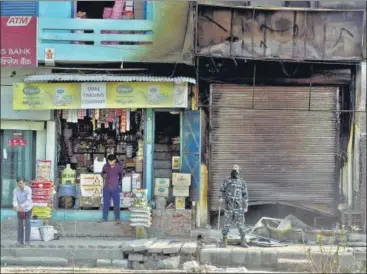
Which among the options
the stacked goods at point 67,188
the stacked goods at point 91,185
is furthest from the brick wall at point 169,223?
the stacked goods at point 67,188

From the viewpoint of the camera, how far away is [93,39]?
13500 mm

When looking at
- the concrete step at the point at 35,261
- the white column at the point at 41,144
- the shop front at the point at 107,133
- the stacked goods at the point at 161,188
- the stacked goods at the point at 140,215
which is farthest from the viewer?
the white column at the point at 41,144

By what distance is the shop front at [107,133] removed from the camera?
1347 cm

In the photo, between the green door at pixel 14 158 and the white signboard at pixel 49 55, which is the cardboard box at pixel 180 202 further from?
the white signboard at pixel 49 55

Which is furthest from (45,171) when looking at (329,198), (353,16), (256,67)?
(353,16)

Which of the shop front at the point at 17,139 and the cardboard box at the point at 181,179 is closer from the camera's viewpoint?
the cardboard box at the point at 181,179

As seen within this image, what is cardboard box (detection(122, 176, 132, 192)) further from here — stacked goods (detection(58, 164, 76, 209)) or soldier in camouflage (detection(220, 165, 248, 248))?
soldier in camouflage (detection(220, 165, 248, 248))

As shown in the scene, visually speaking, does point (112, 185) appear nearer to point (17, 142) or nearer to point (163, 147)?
point (163, 147)

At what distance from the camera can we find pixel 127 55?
13469 millimetres

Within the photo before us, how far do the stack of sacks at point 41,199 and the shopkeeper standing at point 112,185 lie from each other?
1.27 metres

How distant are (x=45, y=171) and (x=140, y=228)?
2.58m

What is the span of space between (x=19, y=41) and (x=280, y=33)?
229 inches

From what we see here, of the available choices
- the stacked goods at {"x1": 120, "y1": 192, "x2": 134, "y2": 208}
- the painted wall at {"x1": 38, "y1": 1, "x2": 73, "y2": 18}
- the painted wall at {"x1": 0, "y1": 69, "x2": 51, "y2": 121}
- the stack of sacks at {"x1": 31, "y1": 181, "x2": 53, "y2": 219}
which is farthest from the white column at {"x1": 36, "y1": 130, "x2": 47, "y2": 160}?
the painted wall at {"x1": 38, "y1": 1, "x2": 73, "y2": 18}

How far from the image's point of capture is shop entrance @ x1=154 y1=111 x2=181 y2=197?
555 inches
